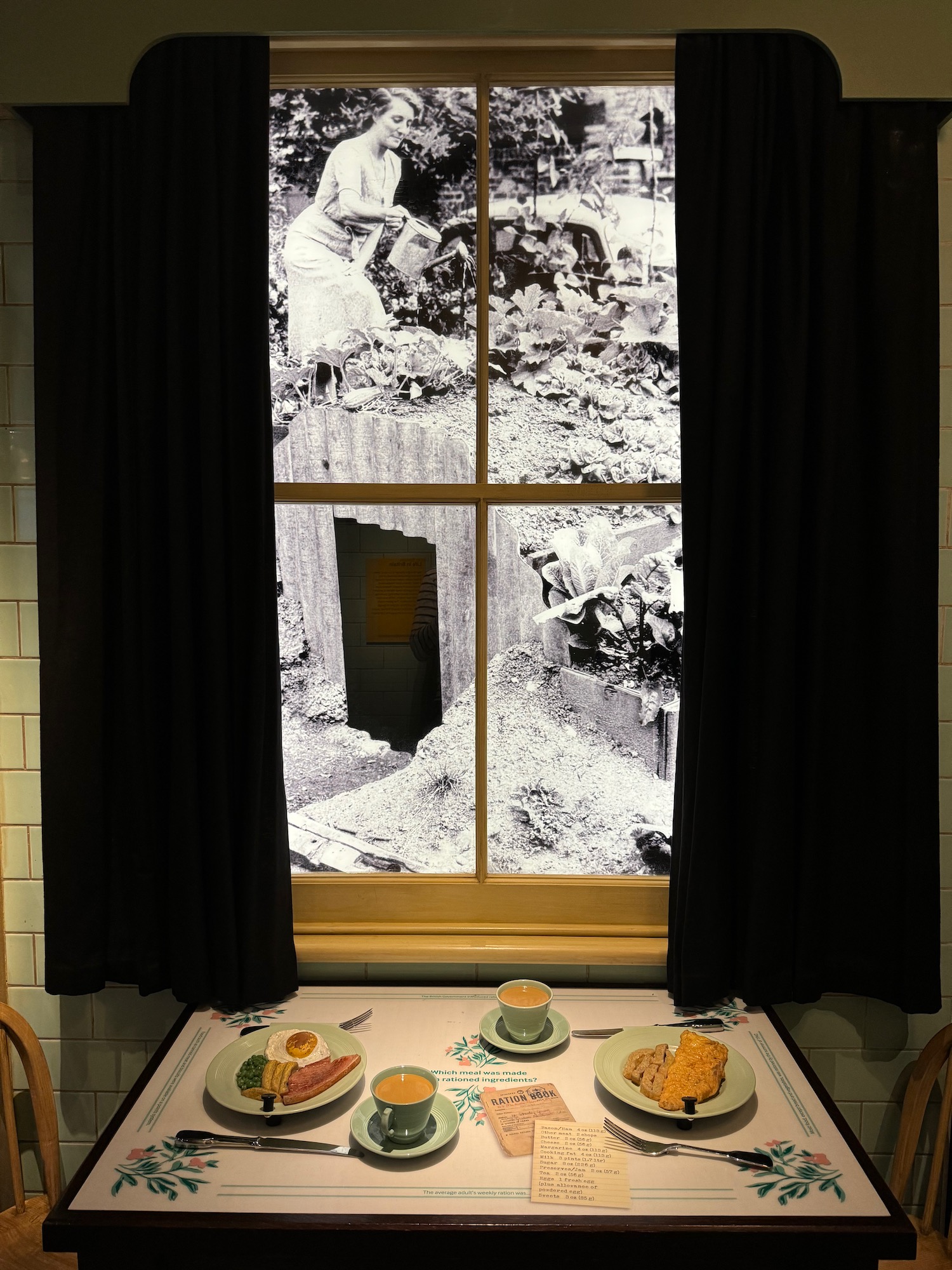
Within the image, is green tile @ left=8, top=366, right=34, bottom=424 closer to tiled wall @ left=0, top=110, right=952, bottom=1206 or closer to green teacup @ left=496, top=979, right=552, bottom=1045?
tiled wall @ left=0, top=110, right=952, bottom=1206

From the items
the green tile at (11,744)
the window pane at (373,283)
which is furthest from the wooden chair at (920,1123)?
the green tile at (11,744)

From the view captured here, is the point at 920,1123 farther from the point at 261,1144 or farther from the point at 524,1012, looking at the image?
the point at 261,1144

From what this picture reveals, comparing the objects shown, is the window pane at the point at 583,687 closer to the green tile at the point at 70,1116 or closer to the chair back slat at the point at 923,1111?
the chair back slat at the point at 923,1111

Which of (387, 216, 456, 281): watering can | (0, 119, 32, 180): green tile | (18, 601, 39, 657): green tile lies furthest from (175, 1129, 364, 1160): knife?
(0, 119, 32, 180): green tile

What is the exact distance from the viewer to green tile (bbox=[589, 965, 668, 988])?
187cm

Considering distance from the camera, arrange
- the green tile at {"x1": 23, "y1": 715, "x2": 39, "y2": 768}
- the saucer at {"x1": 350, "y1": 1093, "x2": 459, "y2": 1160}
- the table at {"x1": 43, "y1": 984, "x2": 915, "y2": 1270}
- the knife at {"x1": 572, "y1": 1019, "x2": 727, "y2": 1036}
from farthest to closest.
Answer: the green tile at {"x1": 23, "y1": 715, "x2": 39, "y2": 768} < the knife at {"x1": 572, "y1": 1019, "x2": 727, "y2": 1036} < the saucer at {"x1": 350, "y1": 1093, "x2": 459, "y2": 1160} < the table at {"x1": 43, "y1": 984, "x2": 915, "y2": 1270}

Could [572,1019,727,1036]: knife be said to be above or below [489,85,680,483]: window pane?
below

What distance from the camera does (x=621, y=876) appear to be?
1954mm

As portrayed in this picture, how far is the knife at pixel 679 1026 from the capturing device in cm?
165

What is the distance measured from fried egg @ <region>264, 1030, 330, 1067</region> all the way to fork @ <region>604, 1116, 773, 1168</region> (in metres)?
0.51

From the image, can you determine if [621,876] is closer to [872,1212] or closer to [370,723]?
[370,723]

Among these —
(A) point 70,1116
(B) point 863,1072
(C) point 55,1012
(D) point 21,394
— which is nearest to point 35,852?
(C) point 55,1012

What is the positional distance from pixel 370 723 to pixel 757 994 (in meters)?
0.97

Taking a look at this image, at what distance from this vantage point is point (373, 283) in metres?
1.87
